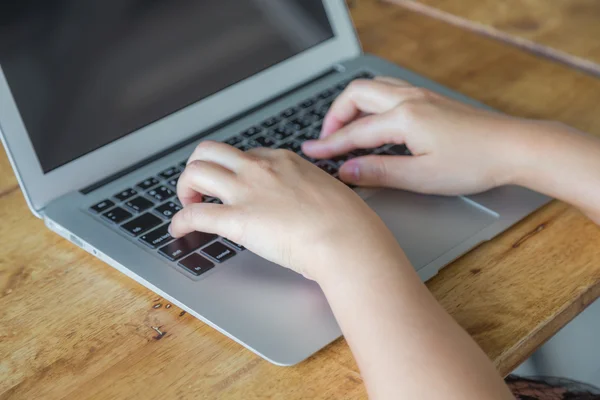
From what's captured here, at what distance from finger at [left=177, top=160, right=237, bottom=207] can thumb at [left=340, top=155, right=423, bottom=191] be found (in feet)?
0.47

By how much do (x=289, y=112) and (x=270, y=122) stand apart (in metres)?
0.03

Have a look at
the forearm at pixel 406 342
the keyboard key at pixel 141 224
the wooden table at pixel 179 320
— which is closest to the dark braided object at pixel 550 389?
the wooden table at pixel 179 320

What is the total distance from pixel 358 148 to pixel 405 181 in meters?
0.07

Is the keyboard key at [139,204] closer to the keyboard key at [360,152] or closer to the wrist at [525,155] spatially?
the keyboard key at [360,152]

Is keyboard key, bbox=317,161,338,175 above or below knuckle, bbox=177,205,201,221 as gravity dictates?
below

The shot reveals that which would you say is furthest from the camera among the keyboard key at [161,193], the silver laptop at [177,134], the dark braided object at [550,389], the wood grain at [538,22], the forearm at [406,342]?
the wood grain at [538,22]

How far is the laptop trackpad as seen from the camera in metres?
0.69

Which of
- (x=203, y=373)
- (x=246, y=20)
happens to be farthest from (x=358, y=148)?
(x=203, y=373)

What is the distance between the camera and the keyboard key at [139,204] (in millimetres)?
737

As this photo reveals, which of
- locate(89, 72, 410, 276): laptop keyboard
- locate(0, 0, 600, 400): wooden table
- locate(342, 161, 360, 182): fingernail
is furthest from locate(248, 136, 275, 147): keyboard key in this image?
locate(0, 0, 600, 400): wooden table

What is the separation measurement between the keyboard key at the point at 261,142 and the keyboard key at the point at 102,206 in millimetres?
167

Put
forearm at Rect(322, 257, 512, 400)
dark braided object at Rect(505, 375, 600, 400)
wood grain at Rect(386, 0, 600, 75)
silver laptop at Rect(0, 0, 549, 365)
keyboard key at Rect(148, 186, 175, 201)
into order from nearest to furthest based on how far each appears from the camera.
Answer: forearm at Rect(322, 257, 512, 400) → silver laptop at Rect(0, 0, 549, 365) → keyboard key at Rect(148, 186, 175, 201) → dark braided object at Rect(505, 375, 600, 400) → wood grain at Rect(386, 0, 600, 75)

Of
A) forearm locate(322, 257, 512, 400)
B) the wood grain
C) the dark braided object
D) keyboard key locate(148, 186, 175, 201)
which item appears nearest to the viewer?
forearm locate(322, 257, 512, 400)

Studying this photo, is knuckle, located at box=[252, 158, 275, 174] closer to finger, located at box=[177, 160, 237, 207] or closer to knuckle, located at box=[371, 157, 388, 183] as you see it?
finger, located at box=[177, 160, 237, 207]
